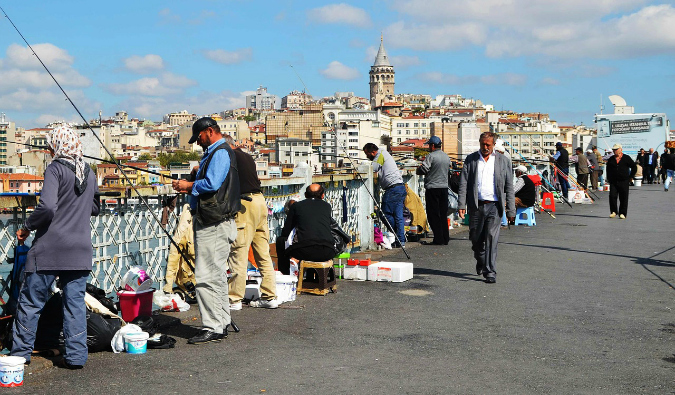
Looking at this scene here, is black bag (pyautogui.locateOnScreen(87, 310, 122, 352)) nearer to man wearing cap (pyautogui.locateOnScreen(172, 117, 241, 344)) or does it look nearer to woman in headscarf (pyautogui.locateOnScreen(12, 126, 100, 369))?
woman in headscarf (pyautogui.locateOnScreen(12, 126, 100, 369))

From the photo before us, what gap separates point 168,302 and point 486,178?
13.1 ft

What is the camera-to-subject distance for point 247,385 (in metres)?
4.97

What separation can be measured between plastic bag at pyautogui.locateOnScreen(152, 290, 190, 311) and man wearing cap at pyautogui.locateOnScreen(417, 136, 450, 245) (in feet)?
19.5

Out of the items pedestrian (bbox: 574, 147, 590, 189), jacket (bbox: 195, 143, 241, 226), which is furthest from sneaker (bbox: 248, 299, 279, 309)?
pedestrian (bbox: 574, 147, 590, 189)

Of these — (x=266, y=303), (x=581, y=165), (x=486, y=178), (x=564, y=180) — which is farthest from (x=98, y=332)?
(x=581, y=165)

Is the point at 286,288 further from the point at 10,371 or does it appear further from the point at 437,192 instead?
the point at 437,192

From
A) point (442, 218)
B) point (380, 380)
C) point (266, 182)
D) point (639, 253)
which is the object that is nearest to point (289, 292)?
point (266, 182)

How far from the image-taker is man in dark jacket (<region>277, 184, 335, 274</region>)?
829cm

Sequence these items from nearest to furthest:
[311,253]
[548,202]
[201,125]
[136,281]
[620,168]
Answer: [201,125] → [136,281] → [311,253] → [620,168] → [548,202]

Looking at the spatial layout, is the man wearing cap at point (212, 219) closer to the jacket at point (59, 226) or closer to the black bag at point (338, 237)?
the jacket at point (59, 226)

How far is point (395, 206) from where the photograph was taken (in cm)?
1202

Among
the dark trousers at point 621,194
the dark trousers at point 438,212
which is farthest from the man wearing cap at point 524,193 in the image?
the dark trousers at point 438,212

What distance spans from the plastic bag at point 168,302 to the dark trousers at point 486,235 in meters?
3.55

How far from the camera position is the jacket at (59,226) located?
509 cm
